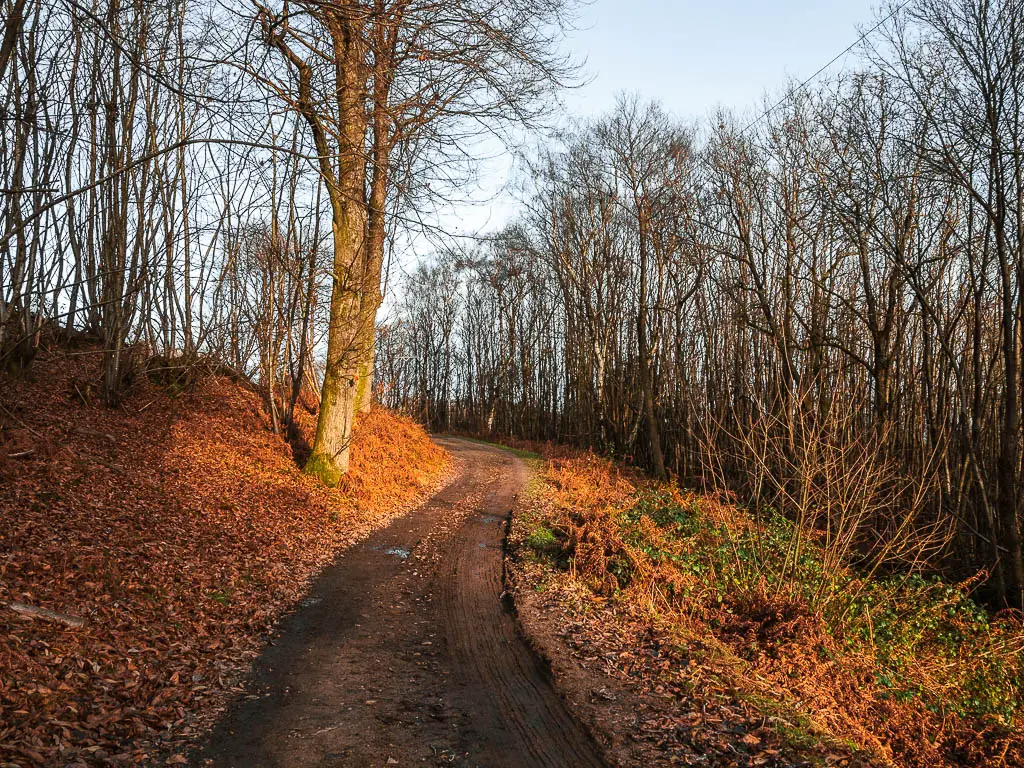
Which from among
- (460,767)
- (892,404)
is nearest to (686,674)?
(460,767)

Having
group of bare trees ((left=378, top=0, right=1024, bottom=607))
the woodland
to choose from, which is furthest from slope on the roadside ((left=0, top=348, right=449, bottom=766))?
group of bare trees ((left=378, top=0, right=1024, bottom=607))

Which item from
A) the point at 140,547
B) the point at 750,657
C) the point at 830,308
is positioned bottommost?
the point at 750,657

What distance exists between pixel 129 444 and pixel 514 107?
27.5ft

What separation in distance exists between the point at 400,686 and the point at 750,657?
3.66 metres

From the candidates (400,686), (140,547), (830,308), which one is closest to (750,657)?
(400,686)

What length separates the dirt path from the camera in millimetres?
3887

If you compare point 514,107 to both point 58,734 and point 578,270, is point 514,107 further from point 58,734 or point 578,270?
point 578,270

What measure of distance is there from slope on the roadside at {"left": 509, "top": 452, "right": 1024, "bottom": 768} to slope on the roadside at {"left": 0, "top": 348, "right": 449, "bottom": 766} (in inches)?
118

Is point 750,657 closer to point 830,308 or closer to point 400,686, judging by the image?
point 400,686

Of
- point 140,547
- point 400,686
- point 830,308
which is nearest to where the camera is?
point 400,686

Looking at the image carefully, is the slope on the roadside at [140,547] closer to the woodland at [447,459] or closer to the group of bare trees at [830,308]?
the woodland at [447,459]

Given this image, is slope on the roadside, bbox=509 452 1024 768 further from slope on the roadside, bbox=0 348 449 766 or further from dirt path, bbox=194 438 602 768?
slope on the roadside, bbox=0 348 449 766

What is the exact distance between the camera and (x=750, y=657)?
6148mm

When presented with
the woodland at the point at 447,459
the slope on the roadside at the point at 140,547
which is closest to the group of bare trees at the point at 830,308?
the woodland at the point at 447,459
